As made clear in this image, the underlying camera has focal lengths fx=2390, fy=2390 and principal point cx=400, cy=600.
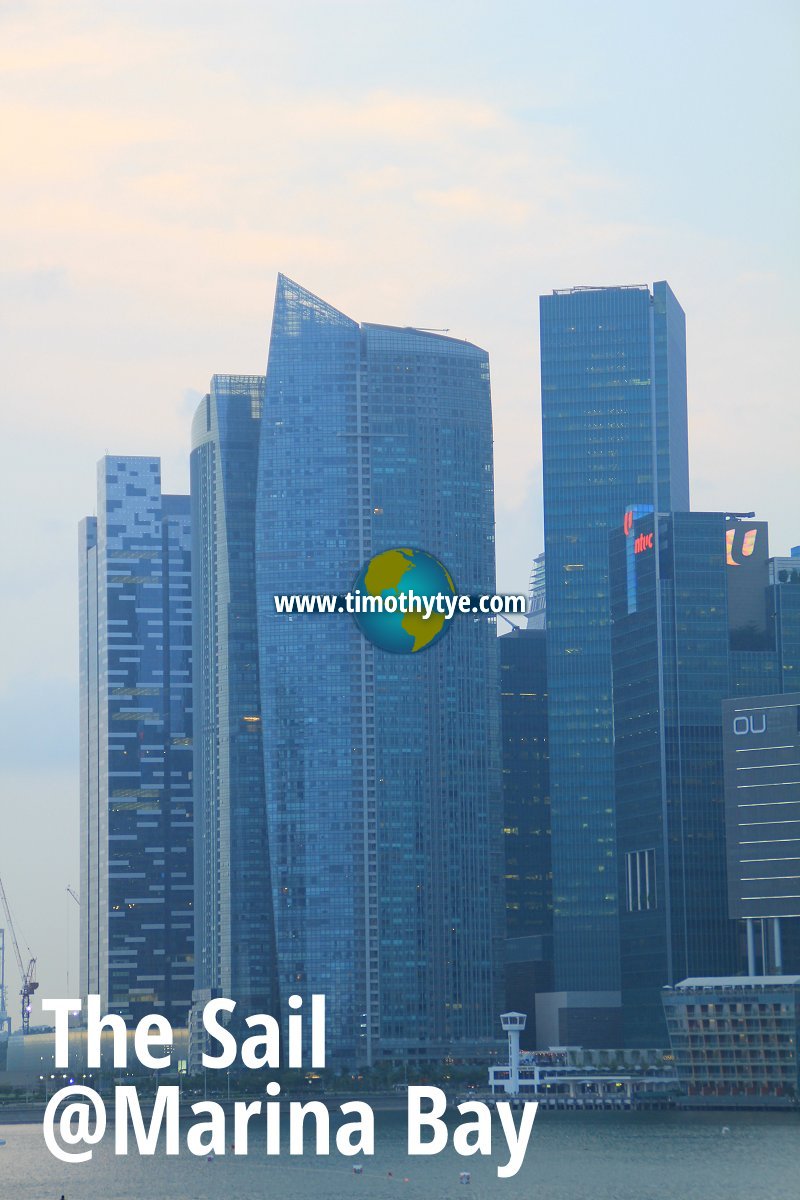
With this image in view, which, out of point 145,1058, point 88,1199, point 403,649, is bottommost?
point 88,1199

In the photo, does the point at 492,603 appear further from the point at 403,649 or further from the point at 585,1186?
the point at 585,1186

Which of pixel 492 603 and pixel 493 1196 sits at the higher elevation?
pixel 492 603

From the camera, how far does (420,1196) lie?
192 metres

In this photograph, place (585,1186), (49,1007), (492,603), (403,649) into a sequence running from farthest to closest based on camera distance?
1. (585,1186)
2. (403,649)
3. (492,603)
4. (49,1007)

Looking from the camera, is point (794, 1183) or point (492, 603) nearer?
point (492, 603)

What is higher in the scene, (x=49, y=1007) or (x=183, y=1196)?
(x=49, y=1007)

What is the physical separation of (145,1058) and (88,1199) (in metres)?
17.7

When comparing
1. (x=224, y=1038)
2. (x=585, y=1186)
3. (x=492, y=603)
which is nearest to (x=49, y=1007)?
(x=224, y=1038)

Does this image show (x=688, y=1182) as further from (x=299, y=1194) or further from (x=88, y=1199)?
(x=88, y=1199)

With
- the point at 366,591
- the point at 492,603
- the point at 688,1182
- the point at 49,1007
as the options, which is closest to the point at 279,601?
the point at 366,591

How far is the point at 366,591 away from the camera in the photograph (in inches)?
7623

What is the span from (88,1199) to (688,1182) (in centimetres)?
4988

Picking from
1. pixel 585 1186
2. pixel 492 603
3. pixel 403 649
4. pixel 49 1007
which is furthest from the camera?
pixel 585 1186

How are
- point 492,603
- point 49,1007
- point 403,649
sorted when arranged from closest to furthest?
point 49,1007, point 492,603, point 403,649
